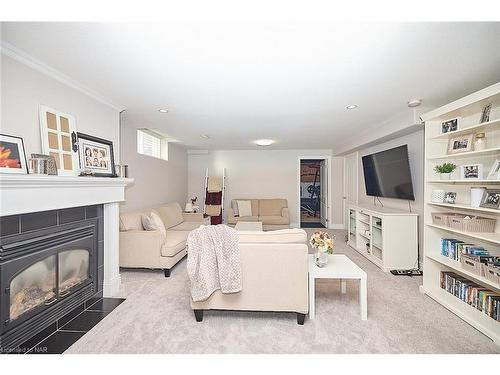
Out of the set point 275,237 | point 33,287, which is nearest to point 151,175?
point 33,287

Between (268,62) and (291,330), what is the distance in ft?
7.12

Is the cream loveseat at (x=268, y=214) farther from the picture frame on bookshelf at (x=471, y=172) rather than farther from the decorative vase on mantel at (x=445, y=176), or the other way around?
the picture frame on bookshelf at (x=471, y=172)

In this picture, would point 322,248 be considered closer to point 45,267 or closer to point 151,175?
point 45,267

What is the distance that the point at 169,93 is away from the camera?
246 cm

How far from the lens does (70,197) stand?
6.52 ft

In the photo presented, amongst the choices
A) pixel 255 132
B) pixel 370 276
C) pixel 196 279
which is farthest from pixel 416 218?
pixel 196 279

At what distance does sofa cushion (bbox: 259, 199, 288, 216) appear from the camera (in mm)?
6301

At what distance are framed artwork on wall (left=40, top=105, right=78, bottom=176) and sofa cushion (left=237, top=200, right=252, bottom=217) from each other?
4.28 m

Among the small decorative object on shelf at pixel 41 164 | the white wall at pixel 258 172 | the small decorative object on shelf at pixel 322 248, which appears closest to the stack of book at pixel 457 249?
the small decorative object on shelf at pixel 322 248

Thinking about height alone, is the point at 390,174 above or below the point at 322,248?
above

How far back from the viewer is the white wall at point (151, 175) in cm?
380

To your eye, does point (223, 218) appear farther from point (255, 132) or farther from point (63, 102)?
point (63, 102)

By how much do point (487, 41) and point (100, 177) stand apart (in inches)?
129

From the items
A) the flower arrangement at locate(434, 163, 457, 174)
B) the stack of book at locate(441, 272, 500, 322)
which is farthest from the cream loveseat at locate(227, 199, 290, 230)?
the flower arrangement at locate(434, 163, 457, 174)
